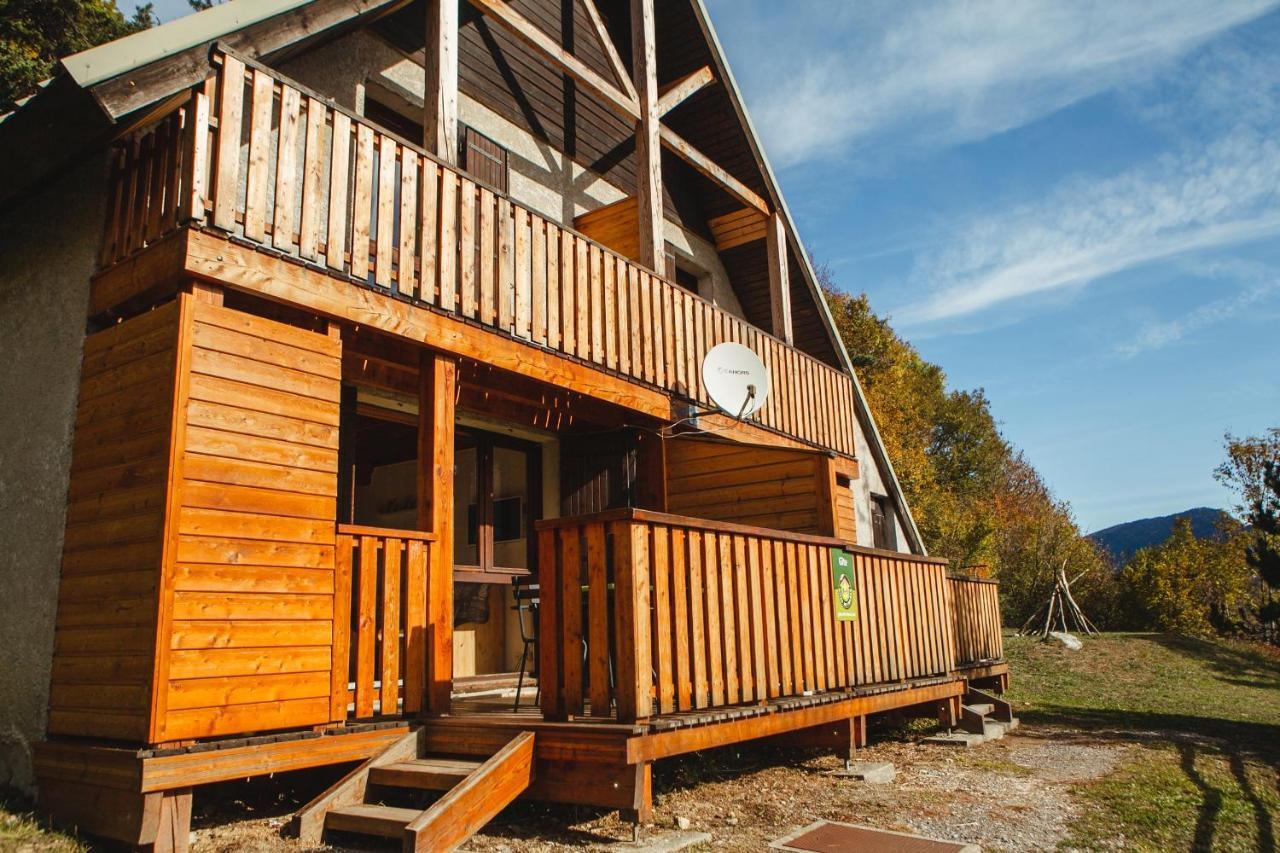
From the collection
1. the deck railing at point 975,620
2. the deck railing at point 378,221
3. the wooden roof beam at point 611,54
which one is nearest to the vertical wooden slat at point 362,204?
the deck railing at point 378,221

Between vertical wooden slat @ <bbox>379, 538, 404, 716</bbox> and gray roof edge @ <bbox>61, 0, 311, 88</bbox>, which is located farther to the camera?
vertical wooden slat @ <bbox>379, 538, 404, 716</bbox>

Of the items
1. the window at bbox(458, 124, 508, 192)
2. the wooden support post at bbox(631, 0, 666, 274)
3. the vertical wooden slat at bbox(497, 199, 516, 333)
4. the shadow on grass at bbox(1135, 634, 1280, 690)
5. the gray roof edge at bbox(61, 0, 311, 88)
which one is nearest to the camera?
the gray roof edge at bbox(61, 0, 311, 88)

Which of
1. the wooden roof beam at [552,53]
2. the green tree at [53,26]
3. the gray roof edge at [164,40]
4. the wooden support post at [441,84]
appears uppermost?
the green tree at [53,26]

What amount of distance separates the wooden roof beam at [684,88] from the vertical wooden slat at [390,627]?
6671mm

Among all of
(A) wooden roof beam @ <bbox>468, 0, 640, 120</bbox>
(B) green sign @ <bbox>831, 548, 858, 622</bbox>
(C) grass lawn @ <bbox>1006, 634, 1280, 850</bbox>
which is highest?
(A) wooden roof beam @ <bbox>468, 0, 640, 120</bbox>

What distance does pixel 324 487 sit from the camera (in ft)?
19.0

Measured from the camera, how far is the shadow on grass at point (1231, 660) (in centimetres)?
1873

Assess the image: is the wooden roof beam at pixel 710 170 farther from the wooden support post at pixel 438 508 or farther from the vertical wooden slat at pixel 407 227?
the wooden support post at pixel 438 508

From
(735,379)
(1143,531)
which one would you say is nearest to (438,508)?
(735,379)

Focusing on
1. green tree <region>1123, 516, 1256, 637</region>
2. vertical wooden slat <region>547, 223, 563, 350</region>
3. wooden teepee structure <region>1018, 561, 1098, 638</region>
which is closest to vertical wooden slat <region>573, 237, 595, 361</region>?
vertical wooden slat <region>547, 223, 563, 350</region>

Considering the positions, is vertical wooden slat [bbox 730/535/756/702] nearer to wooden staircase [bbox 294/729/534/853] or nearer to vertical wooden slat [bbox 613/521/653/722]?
vertical wooden slat [bbox 613/521/653/722]

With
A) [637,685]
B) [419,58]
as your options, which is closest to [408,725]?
[637,685]

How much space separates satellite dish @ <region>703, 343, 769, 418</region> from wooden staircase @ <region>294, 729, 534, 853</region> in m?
5.36

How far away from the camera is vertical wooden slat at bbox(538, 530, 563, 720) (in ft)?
18.2
